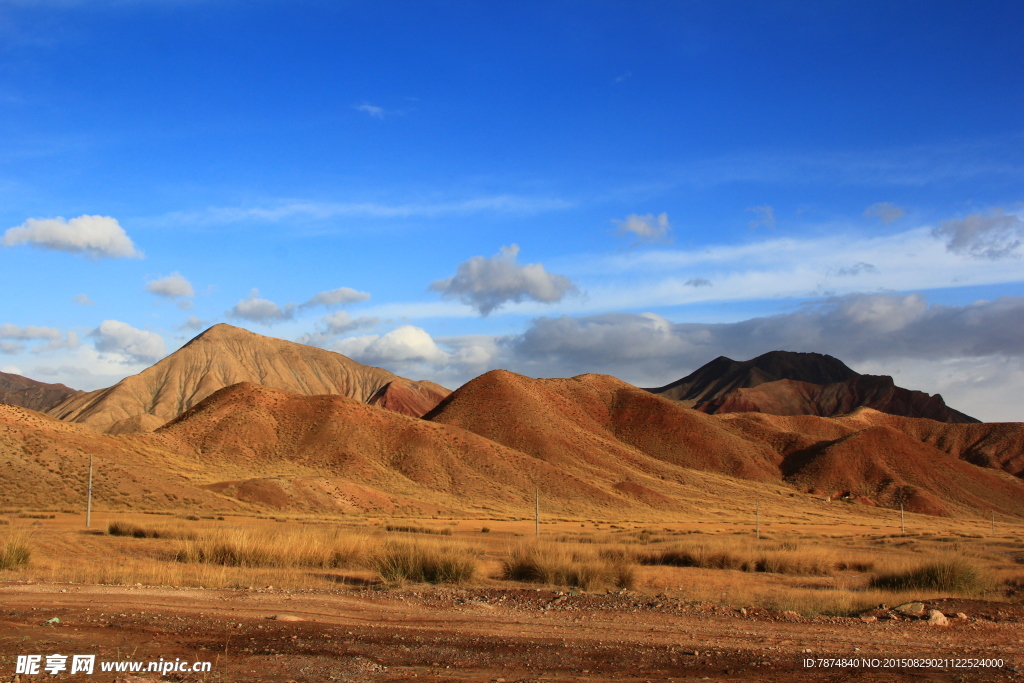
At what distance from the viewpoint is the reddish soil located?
8.36m

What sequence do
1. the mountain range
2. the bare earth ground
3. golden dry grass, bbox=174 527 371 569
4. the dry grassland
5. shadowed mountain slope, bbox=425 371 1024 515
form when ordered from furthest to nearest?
shadowed mountain slope, bbox=425 371 1024 515
the mountain range
golden dry grass, bbox=174 527 371 569
the dry grassland
the bare earth ground

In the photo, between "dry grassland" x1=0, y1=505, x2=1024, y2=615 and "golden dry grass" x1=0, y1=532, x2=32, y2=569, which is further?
"golden dry grass" x1=0, y1=532, x2=32, y2=569

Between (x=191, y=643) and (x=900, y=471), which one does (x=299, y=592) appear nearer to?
(x=191, y=643)

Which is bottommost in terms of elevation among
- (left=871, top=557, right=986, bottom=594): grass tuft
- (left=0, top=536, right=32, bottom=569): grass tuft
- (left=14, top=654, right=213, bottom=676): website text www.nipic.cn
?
(left=871, top=557, right=986, bottom=594): grass tuft

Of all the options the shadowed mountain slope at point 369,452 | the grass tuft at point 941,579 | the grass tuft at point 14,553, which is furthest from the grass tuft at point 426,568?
the shadowed mountain slope at point 369,452

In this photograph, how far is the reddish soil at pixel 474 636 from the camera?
329 inches

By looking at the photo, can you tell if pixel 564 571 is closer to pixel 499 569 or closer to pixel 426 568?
pixel 499 569

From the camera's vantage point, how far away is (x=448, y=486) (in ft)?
252

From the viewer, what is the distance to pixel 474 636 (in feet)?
34.5

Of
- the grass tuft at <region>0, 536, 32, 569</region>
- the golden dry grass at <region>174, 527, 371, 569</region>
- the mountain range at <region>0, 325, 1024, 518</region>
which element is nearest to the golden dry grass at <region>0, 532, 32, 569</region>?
the grass tuft at <region>0, 536, 32, 569</region>

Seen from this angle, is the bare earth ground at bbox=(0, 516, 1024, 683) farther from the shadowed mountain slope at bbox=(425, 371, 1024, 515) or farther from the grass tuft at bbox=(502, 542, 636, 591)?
the shadowed mountain slope at bbox=(425, 371, 1024, 515)

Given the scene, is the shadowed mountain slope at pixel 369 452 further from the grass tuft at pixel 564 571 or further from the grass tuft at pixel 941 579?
the grass tuft at pixel 941 579

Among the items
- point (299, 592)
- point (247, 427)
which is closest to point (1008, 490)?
point (247, 427)

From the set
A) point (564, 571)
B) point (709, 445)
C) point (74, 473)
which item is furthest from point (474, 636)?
point (709, 445)
